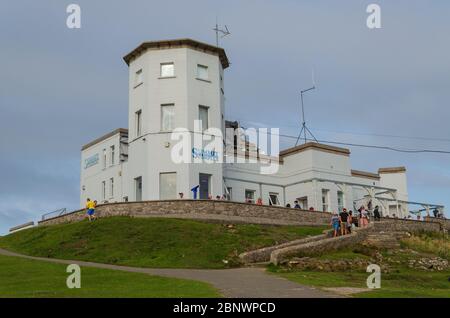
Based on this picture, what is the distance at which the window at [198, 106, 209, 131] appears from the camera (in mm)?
44312

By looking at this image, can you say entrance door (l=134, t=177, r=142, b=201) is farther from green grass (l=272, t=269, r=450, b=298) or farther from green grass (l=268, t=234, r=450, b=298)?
green grass (l=272, t=269, r=450, b=298)

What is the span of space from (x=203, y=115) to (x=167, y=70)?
159 inches

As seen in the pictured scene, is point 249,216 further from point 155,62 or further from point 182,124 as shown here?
point 155,62

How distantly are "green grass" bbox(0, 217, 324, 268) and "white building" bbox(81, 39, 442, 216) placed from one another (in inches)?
301

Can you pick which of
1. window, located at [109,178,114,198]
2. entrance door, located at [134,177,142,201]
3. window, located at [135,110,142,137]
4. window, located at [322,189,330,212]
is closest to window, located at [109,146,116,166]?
window, located at [109,178,114,198]

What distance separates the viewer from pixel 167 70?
4459 centimetres

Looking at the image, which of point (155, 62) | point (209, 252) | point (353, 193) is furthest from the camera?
point (353, 193)

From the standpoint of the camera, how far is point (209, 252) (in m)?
29.6

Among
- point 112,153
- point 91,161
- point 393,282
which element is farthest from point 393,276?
point 91,161

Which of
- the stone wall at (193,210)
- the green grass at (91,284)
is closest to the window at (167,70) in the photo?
the stone wall at (193,210)

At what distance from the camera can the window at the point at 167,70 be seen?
44.5 metres
